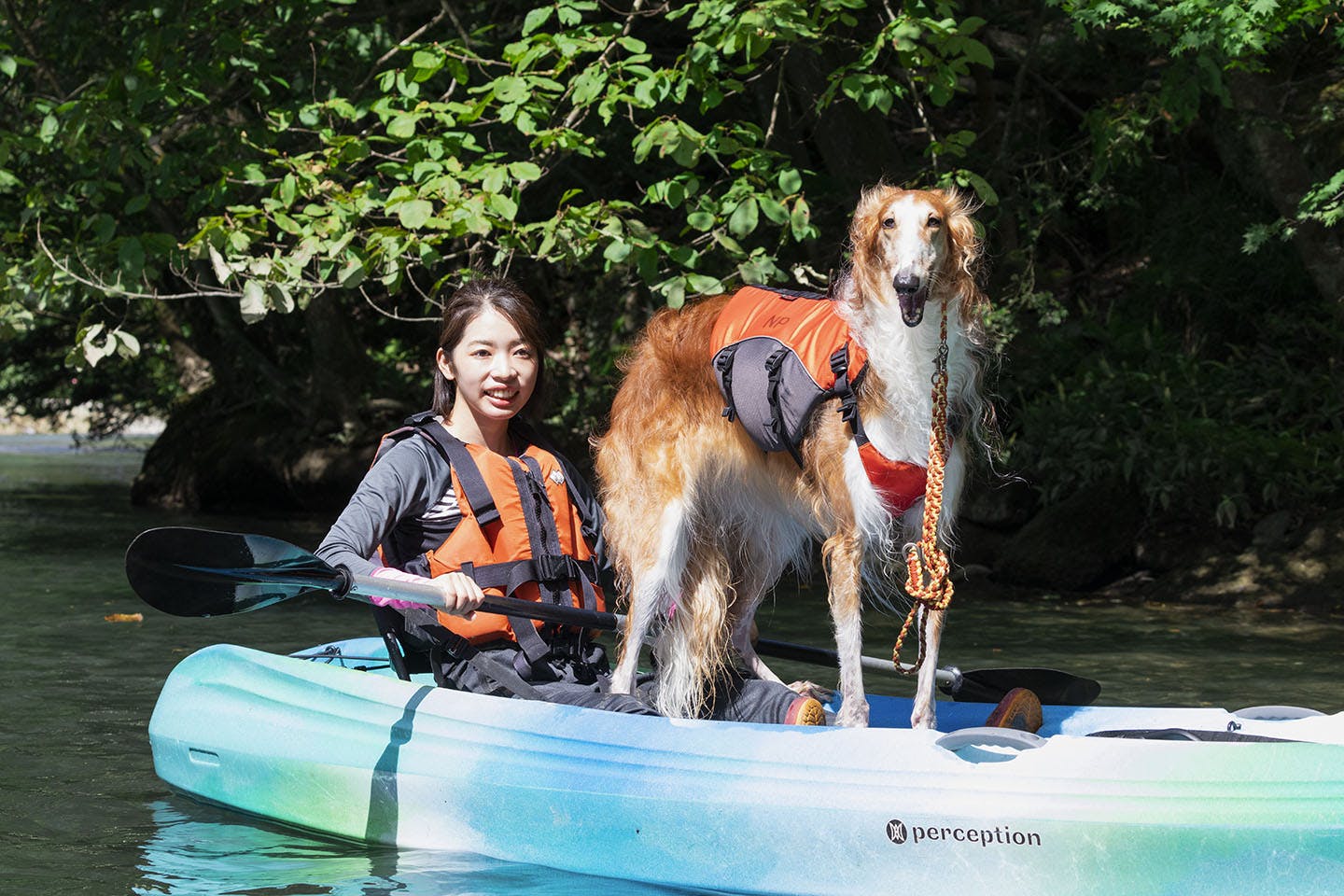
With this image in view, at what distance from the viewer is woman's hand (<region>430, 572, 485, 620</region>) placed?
382 cm

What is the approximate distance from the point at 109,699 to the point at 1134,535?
6.36m


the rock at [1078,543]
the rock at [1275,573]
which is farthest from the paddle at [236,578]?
the rock at [1078,543]

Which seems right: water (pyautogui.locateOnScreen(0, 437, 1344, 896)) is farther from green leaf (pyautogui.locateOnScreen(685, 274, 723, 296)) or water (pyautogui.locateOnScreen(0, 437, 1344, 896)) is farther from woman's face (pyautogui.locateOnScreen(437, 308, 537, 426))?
green leaf (pyautogui.locateOnScreen(685, 274, 723, 296))

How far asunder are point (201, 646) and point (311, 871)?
348 cm

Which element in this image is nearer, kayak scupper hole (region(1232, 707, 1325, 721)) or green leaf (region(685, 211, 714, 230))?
kayak scupper hole (region(1232, 707, 1325, 721))

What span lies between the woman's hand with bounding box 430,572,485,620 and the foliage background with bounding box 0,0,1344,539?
284 cm

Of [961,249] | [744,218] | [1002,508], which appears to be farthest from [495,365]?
[1002,508]

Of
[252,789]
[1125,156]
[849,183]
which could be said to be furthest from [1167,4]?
[252,789]

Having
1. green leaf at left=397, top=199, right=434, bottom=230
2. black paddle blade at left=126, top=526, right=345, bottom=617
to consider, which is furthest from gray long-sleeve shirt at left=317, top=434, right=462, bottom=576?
green leaf at left=397, top=199, right=434, bottom=230

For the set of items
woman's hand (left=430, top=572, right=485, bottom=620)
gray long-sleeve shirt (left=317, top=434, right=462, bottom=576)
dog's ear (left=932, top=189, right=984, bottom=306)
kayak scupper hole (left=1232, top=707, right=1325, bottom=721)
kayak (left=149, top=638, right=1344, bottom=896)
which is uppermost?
dog's ear (left=932, top=189, right=984, bottom=306)

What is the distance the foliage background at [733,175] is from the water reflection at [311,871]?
9.44ft

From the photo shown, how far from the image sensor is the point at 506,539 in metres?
4.24

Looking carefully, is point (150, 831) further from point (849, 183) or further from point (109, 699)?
point (849, 183)

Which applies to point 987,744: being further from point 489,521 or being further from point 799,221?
point 799,221
